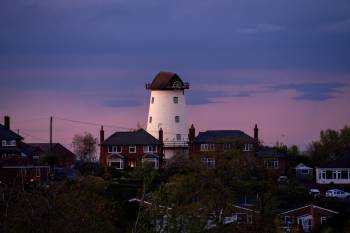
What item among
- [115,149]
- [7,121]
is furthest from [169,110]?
[7,121]

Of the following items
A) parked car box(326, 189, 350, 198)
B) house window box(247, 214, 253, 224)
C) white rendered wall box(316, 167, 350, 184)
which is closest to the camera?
house window box(247, 214, 253, 224)

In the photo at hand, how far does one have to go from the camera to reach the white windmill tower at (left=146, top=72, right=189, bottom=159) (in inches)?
3428

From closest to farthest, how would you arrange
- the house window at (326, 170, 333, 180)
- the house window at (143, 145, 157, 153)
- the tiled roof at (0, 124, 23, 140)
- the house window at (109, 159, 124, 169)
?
1. the house window at (326, 170, 333, 180)
2. the tiled roof at (0, 124, 23, 140)
3. the house window at (109, 159, 124, 169)
4. the house window at (143, 145, 157, 153)

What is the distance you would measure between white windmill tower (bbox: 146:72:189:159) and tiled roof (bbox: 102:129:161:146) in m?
2.14

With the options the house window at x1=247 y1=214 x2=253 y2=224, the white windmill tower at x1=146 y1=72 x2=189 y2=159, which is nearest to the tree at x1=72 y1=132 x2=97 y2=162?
the white windmill tower at x1=146 y1=72 x2=189 y2=159

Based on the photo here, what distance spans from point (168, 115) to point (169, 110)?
0.63m

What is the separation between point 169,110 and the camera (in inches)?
3499

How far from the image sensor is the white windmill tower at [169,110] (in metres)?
87.1

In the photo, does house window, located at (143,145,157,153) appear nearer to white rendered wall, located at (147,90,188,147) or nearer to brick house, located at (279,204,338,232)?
white rendered wall, located at (147,90,188,147)

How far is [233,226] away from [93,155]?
80.9 meters

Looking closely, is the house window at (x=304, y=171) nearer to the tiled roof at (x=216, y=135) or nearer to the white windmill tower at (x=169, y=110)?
the tiled roof at (x=216, y=135)

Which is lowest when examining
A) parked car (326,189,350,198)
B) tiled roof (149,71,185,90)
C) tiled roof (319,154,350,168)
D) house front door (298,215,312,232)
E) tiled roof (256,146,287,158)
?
house front door (298,215,312,232)

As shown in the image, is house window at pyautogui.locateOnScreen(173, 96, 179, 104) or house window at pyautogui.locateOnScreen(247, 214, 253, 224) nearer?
house window at pyautogui.locateOnScreen(247, 214, 253, 224)

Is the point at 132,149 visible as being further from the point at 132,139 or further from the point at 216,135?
the point at 216,135
